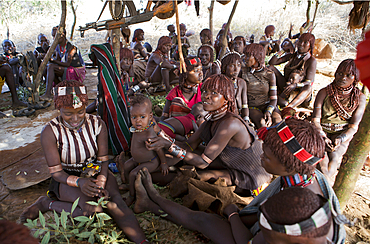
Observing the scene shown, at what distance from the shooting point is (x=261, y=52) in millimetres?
4090

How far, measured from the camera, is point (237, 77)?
418 cm

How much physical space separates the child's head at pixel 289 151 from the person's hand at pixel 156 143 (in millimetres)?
1263

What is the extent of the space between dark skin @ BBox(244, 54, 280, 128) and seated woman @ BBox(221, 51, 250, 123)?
0.24 meters

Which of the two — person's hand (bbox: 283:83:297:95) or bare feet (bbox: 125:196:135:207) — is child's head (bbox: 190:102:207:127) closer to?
bare feet (bbox: 125:196:135:207)

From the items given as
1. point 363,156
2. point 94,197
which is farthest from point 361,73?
point 94,197

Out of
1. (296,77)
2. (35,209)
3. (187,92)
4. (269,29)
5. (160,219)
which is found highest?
(269,29)

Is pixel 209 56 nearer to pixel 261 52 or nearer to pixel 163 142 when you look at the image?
pixel 261 52

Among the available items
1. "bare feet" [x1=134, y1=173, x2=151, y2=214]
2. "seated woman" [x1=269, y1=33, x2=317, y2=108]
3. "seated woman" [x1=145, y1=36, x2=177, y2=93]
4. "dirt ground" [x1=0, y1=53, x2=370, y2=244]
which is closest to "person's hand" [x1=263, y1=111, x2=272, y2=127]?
"seated woman" [x1=269, y1=33, x2=317, y2=108]

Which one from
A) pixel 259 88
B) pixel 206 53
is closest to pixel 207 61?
pixel 206 53

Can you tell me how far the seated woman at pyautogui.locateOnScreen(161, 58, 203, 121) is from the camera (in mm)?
3645

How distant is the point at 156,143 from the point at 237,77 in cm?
226

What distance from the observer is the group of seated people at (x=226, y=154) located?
51.8 inches

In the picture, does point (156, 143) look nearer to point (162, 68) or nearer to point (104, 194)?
point (104, 194)

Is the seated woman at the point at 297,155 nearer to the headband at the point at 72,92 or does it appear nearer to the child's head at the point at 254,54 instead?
the headband at the point at 72,92
